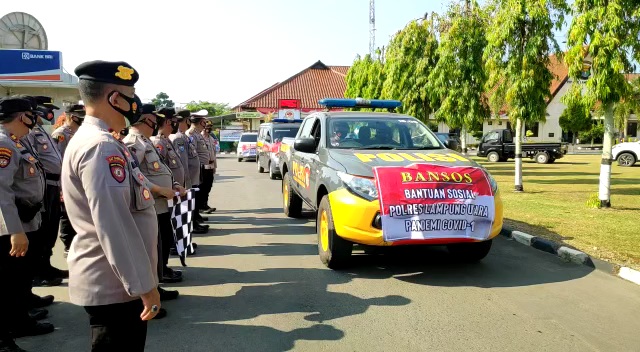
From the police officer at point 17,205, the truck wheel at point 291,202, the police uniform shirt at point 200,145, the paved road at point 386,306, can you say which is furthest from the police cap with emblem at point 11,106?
the truck wheel at point 291,202

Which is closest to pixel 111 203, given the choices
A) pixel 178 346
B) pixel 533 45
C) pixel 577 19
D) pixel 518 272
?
pixel 178 346

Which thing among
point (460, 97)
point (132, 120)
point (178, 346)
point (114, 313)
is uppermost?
point (460, 97)

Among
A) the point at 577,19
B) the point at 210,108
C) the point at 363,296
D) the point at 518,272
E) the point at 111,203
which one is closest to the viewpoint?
the point at 111,203

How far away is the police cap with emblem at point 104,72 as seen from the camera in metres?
2.27

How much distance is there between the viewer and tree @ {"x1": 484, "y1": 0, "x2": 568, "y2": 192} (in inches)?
475

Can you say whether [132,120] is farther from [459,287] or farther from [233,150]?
[233,150]

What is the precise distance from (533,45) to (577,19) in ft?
7.98

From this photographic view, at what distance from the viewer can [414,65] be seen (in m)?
22.3

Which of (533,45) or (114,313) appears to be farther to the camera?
(533,45)

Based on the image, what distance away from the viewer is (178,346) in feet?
12.5

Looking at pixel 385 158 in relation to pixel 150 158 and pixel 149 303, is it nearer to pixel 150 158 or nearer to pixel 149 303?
pixel 150 158

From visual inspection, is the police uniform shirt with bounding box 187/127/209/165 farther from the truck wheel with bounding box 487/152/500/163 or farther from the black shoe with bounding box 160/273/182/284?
the truck wheel with bounding box 487/152/500/163

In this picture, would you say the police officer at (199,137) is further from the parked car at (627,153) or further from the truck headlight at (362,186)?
the parked car at (627,153)

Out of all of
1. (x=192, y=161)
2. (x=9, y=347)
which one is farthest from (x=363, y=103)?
(x=9, y=347)
